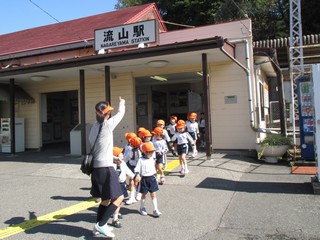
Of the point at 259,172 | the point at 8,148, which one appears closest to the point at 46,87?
the point at 8,148

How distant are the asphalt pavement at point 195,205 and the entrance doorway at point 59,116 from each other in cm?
879

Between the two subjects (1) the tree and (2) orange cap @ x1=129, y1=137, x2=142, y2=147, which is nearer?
(2) orange cap @ x1=129, y1=137, x2=142, y2=147

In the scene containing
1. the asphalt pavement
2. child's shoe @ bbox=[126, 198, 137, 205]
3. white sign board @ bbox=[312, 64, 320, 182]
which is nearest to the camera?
the asphalt pavement

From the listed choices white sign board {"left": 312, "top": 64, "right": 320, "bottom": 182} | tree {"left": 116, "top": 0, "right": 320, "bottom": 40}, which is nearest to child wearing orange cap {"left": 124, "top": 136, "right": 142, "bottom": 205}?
white sign board {"left": 312, "top": 64, "right": 320, "bottom": 182}

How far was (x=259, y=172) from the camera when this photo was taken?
878 cm

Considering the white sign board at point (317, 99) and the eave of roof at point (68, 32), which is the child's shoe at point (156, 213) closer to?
the white sign board at point (317, 99)

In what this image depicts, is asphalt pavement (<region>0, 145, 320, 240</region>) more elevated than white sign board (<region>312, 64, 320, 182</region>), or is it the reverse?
white sign board (<region>312, 64, 320, 182</region>)

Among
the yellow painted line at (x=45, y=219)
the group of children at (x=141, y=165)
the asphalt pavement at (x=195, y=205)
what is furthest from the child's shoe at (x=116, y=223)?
the yellow painted line at (x=45, y=219)

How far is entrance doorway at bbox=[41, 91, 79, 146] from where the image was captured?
715 inches

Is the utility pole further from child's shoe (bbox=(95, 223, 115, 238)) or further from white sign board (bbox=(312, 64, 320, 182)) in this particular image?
child's shoe (bbox=(95, 223, 115, 238))

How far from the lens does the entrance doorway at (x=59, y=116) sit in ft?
59.6

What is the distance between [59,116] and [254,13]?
61.2ft

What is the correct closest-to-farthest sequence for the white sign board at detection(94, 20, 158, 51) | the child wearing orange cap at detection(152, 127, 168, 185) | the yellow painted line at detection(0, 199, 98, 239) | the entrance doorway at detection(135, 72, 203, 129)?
the yellow painted line at detection(0, 199, 98, 239) < the child wearing orange cap at detection(152, 127, 168, 185) < the white sign board at detection(94, 20, 158, 51) < the entrance doorway at detection(135, 72, 203, 129)

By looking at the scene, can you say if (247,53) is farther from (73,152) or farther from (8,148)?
(8,148)
